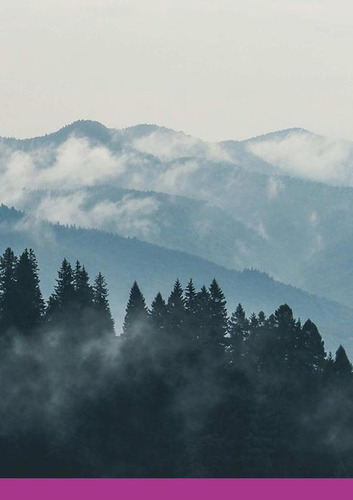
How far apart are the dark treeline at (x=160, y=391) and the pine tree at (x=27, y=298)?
0.47ft

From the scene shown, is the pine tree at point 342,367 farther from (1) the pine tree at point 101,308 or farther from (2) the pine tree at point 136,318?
(1) the pine tree at point 101,308

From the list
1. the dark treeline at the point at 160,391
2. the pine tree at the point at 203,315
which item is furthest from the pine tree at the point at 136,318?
the pine tree at the point at 203,315

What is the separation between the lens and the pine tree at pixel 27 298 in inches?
Answer: 5837

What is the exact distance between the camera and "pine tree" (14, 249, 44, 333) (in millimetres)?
148250

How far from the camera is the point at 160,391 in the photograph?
145750mm

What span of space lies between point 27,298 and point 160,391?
16.8 m

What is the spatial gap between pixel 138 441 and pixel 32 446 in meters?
10.7

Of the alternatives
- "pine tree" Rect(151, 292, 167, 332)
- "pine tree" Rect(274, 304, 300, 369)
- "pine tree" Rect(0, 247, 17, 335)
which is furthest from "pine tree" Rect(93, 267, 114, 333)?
"pine tree" Rect(274, 304, 300, 369)

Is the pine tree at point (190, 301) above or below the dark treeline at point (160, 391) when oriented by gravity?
above

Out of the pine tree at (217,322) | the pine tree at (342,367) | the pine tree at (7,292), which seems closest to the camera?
the pine tree at (7,292)

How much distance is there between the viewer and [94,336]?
489ft

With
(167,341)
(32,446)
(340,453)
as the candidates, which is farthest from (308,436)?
(32,446)

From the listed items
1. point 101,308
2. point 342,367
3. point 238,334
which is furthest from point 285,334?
point 101,308

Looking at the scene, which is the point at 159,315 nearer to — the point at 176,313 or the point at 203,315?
the point at 176,313
